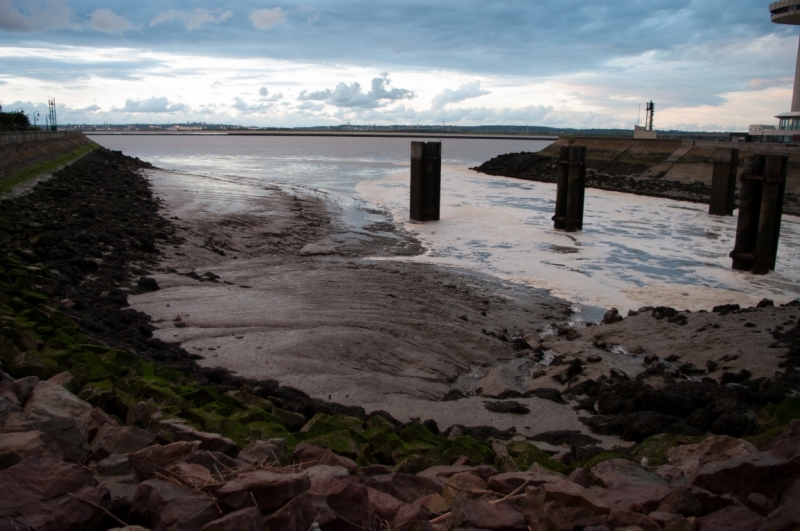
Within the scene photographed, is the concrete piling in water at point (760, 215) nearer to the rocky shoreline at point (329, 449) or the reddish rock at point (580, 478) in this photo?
the rocky shoreline at point (329, 449)

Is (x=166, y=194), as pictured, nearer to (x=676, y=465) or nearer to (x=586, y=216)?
(x=586, y=216)

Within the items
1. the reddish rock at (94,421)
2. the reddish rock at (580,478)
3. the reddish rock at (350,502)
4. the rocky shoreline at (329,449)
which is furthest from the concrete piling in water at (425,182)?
the reddish rock at (350,502)

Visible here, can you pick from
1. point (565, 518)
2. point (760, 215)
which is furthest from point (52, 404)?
point (760, 215)

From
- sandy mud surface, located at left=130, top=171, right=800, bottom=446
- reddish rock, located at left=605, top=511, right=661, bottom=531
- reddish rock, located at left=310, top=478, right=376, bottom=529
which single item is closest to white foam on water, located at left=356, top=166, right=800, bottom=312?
sandy mud surface, located at left=130, top=171, right=800, bottom=446

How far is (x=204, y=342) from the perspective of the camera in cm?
891

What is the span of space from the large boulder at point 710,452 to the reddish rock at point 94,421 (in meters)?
4.23

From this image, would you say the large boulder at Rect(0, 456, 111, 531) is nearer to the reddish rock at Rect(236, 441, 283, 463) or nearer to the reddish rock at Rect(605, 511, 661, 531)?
the reddish rock at Rect(236, 441, 283, 463)

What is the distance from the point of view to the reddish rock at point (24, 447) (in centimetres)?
361

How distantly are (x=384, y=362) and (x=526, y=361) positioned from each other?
233 cm

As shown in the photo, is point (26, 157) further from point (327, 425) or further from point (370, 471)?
point (370, 471)

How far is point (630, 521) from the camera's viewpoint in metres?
3.63

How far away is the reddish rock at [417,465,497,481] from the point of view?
4.44 m

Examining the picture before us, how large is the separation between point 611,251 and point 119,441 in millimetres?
17853

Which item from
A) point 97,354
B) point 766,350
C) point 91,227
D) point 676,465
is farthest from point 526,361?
point 91,227
